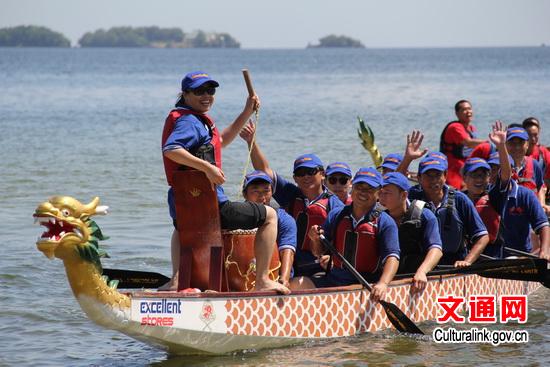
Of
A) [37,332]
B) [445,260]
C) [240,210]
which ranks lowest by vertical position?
[37,332]

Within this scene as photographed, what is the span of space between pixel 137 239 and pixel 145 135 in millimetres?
19596

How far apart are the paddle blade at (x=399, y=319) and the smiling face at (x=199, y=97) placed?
2.42 m

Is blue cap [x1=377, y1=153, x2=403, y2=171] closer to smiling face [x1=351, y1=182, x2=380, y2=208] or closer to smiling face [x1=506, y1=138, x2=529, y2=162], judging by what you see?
smiling face [x1=506, y1=138, x2=529, y2=162]

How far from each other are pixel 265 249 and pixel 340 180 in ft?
6.51

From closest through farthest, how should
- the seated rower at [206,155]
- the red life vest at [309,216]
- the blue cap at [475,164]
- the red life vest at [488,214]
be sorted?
the seated rower at [206,155]
the red life vest at [309,216]
the blue cap at [475,164]
the red life vest at [488,214]

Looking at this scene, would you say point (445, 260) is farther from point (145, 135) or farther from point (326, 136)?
point (145, 135)

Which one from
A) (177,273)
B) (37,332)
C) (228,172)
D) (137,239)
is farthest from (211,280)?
(228,172)

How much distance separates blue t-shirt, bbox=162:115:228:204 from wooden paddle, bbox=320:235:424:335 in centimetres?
166

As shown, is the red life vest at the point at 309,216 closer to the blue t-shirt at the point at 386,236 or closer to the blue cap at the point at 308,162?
the blue cap at the point at 308,162

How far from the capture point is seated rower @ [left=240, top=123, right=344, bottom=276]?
10.2 metres

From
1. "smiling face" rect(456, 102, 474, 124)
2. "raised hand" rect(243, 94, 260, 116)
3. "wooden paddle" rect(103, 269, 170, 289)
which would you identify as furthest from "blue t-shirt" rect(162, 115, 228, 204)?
"smiling face" rect(456, 102, 474, 124)

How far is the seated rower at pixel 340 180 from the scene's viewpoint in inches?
410

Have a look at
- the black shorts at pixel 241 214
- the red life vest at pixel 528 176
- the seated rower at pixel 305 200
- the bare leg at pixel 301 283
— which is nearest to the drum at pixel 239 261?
the black shorts at pixel 241 214

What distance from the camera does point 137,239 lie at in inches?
612
